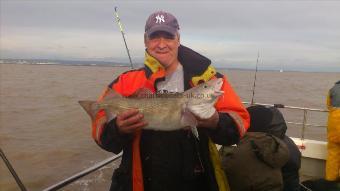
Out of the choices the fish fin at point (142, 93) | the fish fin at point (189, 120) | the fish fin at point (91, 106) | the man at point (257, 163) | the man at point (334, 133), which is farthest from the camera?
the man at point (334, 133)

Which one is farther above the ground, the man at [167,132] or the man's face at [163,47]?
the man's face at [163,47]

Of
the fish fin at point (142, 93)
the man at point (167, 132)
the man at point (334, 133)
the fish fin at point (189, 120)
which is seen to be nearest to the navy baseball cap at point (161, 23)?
the man at point (167, 132)

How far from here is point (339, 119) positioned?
521 cm

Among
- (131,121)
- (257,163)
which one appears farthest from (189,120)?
(257,163)

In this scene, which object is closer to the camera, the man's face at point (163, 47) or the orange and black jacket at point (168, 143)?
the orange and black jacket at point (168, 143)

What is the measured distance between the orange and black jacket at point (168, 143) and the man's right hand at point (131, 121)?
10cm

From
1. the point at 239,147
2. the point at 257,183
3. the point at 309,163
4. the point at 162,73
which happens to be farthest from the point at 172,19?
the point at 309,163

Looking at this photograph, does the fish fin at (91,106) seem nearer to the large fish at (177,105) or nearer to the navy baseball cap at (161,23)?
the large fish at (177,105)

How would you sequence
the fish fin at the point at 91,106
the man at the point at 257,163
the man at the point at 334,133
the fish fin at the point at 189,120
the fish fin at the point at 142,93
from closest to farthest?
the fish fin at the point at 189,120, the fish fin at the point at 142,93, the fish fin at the point at 91,106, the man at the point at 257,163, the man at the point at 334,133

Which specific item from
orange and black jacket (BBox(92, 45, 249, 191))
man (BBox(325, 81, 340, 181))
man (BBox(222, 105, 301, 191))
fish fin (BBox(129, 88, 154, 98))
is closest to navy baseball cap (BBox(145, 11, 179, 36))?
orange and black jacket (BBox(92, 45, 249, 191))

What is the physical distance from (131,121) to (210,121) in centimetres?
61

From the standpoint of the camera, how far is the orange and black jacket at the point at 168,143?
3.14 meters

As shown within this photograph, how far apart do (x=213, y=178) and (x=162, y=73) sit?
0.99 m

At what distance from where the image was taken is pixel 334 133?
17.5 feet
